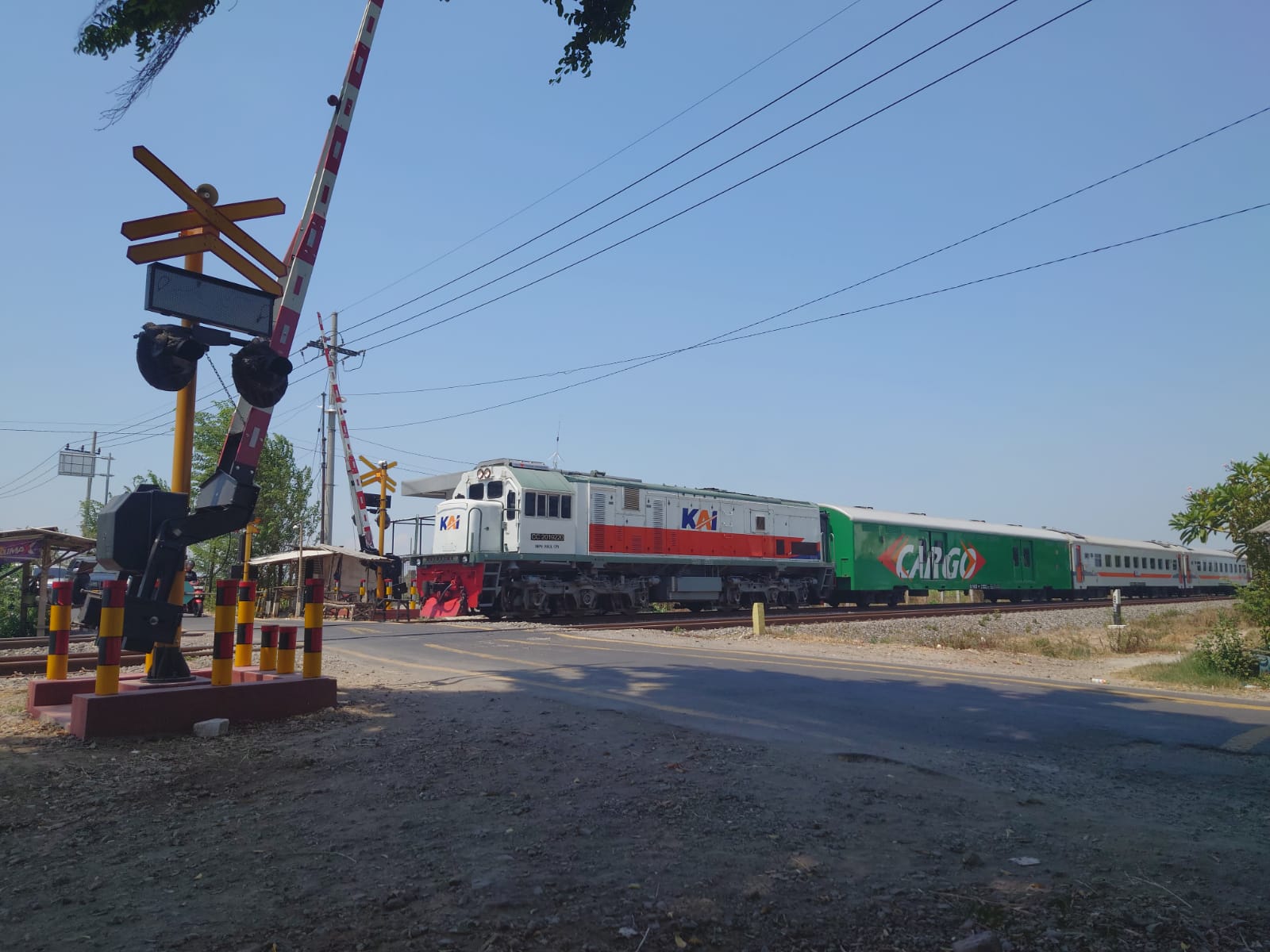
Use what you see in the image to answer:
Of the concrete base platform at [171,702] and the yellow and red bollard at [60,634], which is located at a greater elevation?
the yellow and red bollard at [60,634]

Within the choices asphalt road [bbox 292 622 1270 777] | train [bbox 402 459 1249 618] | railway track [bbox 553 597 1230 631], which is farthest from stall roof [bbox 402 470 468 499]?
asphalt road [bbox 292 622 1270 777]

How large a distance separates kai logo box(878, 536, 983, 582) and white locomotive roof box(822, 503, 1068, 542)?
32.0 inches

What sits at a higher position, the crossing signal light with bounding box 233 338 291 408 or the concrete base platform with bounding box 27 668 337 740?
the crossing signal light with bounding box 233 338 291 408

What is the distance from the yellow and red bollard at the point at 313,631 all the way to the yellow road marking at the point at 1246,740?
7.57m

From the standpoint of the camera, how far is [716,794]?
4805 mm

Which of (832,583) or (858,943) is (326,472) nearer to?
(832,583)

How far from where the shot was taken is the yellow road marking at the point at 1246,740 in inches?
256

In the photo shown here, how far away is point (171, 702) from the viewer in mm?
6355

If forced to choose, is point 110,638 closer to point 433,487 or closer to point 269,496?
point 433,487

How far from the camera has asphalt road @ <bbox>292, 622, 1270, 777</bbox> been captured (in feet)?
20.7

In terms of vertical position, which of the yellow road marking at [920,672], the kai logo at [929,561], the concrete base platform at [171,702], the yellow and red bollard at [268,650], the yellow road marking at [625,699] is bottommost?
the yellow road marking at [920,672]

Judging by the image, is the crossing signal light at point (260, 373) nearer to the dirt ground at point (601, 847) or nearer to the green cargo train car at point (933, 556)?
the dirt ground at point (601, 847)

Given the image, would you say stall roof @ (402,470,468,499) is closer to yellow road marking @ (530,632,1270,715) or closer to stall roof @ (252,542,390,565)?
stall roof @ (252,542,390,565)

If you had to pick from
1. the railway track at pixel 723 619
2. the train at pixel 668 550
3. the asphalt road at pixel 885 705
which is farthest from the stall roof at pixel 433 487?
the asphalt road at pixel 885 705
